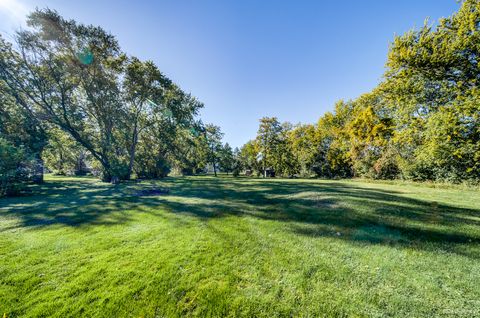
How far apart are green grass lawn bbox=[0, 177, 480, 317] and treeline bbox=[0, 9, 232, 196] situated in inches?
523

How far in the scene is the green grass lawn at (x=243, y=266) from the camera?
250 cm

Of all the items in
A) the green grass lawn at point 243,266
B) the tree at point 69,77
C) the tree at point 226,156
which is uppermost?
the tree at point 69,77

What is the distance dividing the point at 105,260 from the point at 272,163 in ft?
120

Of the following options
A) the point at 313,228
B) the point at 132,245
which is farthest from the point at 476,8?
the point at 132,245

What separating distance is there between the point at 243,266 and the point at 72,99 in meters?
27.2

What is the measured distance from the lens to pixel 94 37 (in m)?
17.0

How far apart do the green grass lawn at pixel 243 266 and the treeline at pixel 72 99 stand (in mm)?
13283

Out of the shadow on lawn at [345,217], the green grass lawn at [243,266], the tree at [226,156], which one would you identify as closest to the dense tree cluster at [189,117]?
the tree at [226,156]

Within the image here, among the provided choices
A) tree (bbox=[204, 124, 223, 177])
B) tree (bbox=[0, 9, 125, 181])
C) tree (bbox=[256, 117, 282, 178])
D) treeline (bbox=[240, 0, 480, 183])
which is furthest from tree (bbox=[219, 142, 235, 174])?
treeline (bbox=[240, 0, 480, 183])

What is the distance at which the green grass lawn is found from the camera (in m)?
2.50

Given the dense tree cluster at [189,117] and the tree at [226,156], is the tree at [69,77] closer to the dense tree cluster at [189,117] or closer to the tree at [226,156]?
the dense tree cluster at [189,117]

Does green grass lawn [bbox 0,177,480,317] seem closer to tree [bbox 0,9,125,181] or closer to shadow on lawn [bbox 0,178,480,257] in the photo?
shadow on lawn [bbox 0,178,480,257]

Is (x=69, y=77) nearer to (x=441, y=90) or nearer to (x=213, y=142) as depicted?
(x=213, y=142)

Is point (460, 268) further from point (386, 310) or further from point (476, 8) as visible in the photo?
point (476, 8)
